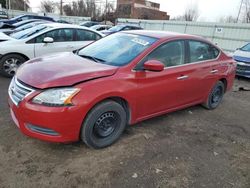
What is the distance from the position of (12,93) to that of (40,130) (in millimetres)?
688

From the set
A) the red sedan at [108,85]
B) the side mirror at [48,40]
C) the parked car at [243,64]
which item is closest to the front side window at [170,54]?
the red sedan at [108,85]

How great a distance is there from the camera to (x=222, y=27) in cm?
1716

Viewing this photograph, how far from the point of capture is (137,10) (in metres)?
65.3

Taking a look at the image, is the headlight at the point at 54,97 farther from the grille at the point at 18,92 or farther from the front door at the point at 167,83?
the front door at the point at 167,83

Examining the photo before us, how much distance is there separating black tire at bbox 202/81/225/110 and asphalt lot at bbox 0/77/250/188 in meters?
0.92

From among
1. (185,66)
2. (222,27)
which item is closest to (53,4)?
(222,27)

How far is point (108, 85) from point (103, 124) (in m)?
0.59

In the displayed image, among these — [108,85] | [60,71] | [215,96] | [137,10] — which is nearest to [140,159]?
[108,85]

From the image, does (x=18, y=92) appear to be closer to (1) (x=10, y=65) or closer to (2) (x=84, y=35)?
(1) (x=10, y=65)

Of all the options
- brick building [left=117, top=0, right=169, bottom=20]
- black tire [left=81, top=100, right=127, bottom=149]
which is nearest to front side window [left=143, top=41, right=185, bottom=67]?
black tire [left=81, top=100, right=127, bottom=149]

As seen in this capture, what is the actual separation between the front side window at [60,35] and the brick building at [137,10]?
56586 mm

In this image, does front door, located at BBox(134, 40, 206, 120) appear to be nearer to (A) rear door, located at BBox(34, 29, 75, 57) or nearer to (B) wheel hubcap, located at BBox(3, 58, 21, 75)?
(A) rear door, located at BBox(34, 29, 75, 57)

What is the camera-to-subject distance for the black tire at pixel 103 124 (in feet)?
10.6

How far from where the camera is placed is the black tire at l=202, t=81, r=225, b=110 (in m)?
5.31
